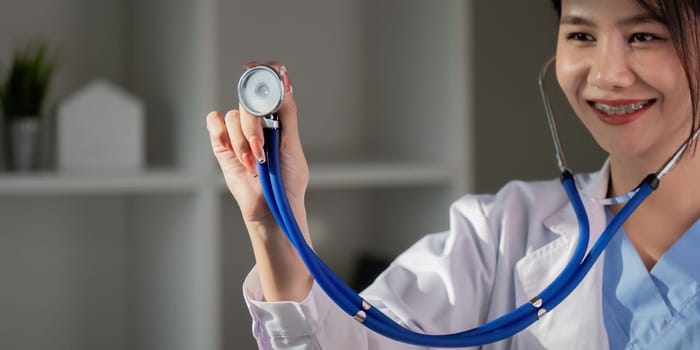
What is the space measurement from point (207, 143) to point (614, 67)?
822mm

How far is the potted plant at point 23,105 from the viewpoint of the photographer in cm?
176

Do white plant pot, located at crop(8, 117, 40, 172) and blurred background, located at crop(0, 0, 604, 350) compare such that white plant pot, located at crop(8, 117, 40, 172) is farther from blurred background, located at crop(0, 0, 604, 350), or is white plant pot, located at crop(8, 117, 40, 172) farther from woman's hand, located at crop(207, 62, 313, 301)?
woman's hand, located at crop(207, 62, 313, 301)

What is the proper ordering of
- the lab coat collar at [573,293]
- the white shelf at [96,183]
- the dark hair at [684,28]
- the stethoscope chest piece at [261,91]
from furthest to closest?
1. the white shelf at [96,183]
2. the lab coat collar at [573,293]
3. the dark hair at [684,28]
4. the stethoscope chest piece at [261,91]

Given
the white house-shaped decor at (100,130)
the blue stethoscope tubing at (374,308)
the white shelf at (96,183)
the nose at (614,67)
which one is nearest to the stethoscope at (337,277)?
the blue stethoscope tubing at (374,308)

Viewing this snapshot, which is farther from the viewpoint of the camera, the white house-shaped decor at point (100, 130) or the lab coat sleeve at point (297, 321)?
the white house-shaped decor at point (100, 130)

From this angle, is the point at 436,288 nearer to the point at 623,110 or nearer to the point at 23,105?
the point at 623,110

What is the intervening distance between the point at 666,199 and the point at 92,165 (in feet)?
3.49

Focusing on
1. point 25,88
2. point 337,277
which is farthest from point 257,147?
point 25,88

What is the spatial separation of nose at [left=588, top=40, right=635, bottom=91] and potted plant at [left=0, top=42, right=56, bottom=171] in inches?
41.3

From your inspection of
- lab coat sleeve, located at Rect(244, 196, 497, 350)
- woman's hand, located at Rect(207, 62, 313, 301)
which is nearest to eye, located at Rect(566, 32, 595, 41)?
lab coat sleeve, located at Rect(244, 196, 497, 350)

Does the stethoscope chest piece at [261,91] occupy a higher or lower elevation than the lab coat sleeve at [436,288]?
higher

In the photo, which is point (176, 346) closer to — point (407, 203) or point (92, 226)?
point (92, 226)

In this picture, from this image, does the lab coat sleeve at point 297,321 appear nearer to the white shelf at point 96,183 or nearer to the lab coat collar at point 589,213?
the lab coat collar at point 589,213

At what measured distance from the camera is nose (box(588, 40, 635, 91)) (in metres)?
1.18
